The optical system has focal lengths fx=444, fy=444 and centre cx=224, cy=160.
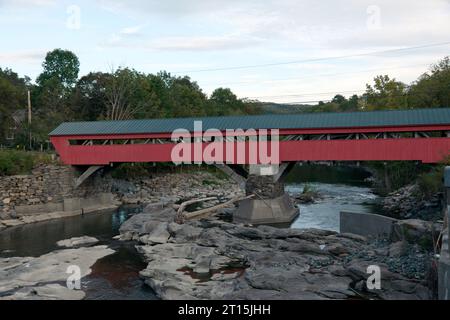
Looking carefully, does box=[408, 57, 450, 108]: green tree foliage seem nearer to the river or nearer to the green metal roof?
the river

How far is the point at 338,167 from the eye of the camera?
70.4 metres

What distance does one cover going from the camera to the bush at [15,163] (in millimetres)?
26833

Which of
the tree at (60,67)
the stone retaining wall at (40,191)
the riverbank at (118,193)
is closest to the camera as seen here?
the stone retaining wall at (40,191)

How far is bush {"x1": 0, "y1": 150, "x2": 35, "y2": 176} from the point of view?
26.8 metres

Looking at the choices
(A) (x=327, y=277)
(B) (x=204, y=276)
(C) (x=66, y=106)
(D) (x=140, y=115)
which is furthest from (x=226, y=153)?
(C) (x=66, y=106)

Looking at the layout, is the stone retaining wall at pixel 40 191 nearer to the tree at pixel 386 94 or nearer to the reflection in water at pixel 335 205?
the reflection in water at pixel 335 205

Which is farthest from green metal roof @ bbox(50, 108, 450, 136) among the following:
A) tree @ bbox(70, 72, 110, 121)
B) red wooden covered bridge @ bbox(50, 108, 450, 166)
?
tree @ bbox(70, 72, 110, 121)

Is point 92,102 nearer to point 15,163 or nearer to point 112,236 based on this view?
point 15,163

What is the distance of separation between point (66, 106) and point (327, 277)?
1633 inches

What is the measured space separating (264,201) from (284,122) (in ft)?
15.1

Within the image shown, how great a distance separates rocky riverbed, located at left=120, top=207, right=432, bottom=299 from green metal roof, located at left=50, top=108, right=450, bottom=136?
676 centimetres

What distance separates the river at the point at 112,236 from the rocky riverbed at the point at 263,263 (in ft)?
2.27

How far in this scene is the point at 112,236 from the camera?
71.8ft

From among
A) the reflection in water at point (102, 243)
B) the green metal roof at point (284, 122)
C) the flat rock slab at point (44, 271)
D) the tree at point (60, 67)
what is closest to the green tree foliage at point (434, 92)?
the green metal roof at point (284, 122)
